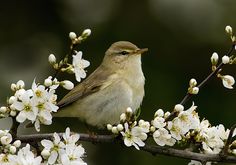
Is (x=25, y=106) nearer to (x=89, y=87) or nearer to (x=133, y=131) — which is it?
(x=133, y=131)

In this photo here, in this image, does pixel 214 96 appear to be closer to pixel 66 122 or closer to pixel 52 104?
pixel 66 122

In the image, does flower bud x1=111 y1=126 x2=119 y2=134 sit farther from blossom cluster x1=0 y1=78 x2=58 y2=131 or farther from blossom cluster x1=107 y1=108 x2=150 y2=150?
blossom cluster x1=0 y1=78 x2=58 y2=131

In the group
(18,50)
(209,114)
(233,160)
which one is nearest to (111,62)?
(209,114)

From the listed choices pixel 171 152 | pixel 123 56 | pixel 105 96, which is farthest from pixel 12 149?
pixel 123 56

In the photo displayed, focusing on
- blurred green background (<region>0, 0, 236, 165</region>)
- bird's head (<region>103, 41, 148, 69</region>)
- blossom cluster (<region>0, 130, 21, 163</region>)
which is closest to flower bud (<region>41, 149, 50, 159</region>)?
blossom cluster (<region>0, 130, 21, 163</region>)

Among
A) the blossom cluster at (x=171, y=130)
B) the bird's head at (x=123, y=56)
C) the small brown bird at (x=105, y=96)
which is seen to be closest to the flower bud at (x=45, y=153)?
the blossom cluster at (x=171, y=130)

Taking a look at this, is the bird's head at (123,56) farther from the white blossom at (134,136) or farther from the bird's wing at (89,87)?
the white blossom at (134,136)

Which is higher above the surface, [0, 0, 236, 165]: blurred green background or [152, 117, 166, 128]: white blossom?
[0, 0, 236, 165]: blurred green background
